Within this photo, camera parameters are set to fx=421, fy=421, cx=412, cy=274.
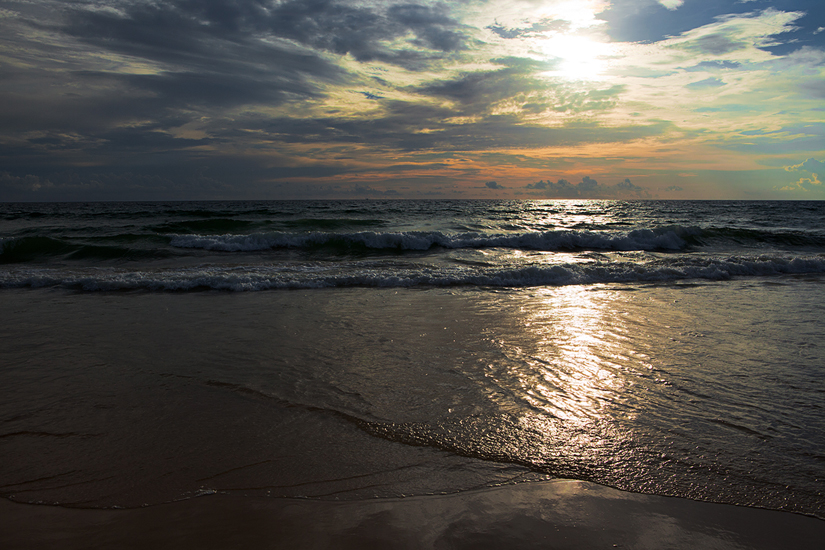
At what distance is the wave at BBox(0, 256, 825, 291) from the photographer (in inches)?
336

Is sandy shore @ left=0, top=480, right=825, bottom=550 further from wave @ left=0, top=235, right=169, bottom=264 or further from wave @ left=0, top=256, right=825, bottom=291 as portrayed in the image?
wave @ left=0, top=235, right=169, bottom=264

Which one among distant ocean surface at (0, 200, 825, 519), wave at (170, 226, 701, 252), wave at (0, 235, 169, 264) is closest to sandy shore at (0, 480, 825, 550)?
distant ocean surface at (0, 200, 825, 519)

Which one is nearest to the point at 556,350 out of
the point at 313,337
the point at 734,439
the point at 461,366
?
the point at 461,366

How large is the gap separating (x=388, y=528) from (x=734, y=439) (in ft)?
8.05

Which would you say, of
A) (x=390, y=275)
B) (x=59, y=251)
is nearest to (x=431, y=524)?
(x=390, y=275)

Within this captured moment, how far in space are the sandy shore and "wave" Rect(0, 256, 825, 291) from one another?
6420mm

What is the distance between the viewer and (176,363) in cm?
436

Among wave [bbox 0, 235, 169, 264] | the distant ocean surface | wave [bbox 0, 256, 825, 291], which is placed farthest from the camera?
wave [bbox 0, 235, 169, 264]

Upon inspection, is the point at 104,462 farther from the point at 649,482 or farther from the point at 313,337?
the point at 649,482

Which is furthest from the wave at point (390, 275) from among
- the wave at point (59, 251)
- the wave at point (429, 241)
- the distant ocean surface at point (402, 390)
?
the wave at point (429, 241)

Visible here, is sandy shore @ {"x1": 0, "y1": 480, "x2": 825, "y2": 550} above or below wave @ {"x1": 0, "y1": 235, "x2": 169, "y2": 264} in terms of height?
below

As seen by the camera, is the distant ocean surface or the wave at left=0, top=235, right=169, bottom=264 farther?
the wave at left=0, top=235, right=169, bottom=264

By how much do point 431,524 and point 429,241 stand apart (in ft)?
47.7

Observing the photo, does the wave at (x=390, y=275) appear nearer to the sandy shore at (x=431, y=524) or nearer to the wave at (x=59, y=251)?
the wave at (x=59, y=251)
